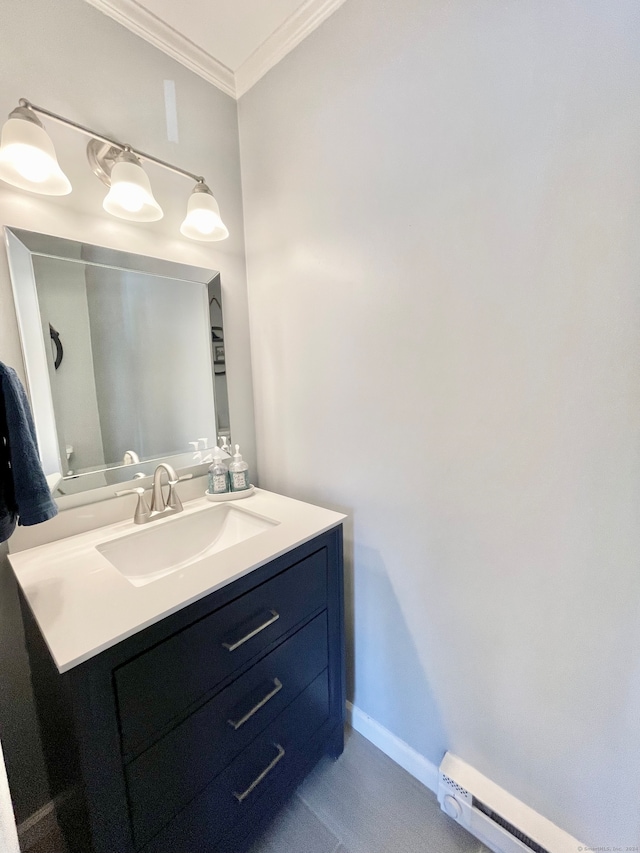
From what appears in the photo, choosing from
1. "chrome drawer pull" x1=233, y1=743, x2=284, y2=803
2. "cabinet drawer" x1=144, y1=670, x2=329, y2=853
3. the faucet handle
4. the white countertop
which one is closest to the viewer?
the white countertop

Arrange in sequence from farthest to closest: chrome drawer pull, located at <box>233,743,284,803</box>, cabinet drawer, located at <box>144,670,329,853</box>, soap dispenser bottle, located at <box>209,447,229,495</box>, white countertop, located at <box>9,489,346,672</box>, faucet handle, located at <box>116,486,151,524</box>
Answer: soap dispenser bottle, located at <box>209,447,229,495</box>
faucet handle, located at <box>116,486,151,524</box>
chrome drawer pull, located at <box>233,743,284,803</box>
cabinet drawer, located at <box>144,670,329,853</box>
white countertop, located at <box>9,489,346,672</box>

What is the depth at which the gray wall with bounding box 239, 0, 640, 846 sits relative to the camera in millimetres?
729

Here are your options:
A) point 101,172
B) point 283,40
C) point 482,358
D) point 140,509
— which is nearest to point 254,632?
point 140,509

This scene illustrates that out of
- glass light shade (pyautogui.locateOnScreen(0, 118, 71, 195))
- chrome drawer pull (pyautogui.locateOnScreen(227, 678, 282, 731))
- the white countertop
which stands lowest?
chrome drawer pull (pyautogui.locateOnScreen(227, 678, 282, 731))

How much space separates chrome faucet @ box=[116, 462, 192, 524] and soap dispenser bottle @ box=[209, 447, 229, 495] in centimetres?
13

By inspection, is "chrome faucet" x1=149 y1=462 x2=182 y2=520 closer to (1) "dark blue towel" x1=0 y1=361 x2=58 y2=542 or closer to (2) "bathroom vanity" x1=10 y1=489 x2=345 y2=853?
(2) "bathroom vanity" x1=10 y1=489 x2=345 y2=853

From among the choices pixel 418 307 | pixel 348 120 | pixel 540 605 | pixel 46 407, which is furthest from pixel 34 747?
pixel 348 120

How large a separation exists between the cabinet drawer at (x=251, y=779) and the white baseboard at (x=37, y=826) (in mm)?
571

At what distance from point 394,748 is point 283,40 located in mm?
2470

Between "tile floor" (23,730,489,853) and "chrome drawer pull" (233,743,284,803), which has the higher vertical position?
"chrome drawer pull" (233,743,284,803)

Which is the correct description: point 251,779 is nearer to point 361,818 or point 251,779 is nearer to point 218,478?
point 361,818

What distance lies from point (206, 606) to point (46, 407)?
741mm

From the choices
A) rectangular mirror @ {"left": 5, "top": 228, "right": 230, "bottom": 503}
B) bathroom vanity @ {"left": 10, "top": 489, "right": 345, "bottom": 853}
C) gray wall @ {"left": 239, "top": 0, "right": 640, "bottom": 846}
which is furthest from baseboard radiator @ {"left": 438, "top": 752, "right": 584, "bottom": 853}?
rectangular mirror @ {"left": 5, "top": 228, "right": 230, "bottom": 503}

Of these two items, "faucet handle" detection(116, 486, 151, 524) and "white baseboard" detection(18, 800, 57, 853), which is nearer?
"white baseboard" detection(18, 800, 57, 853)
